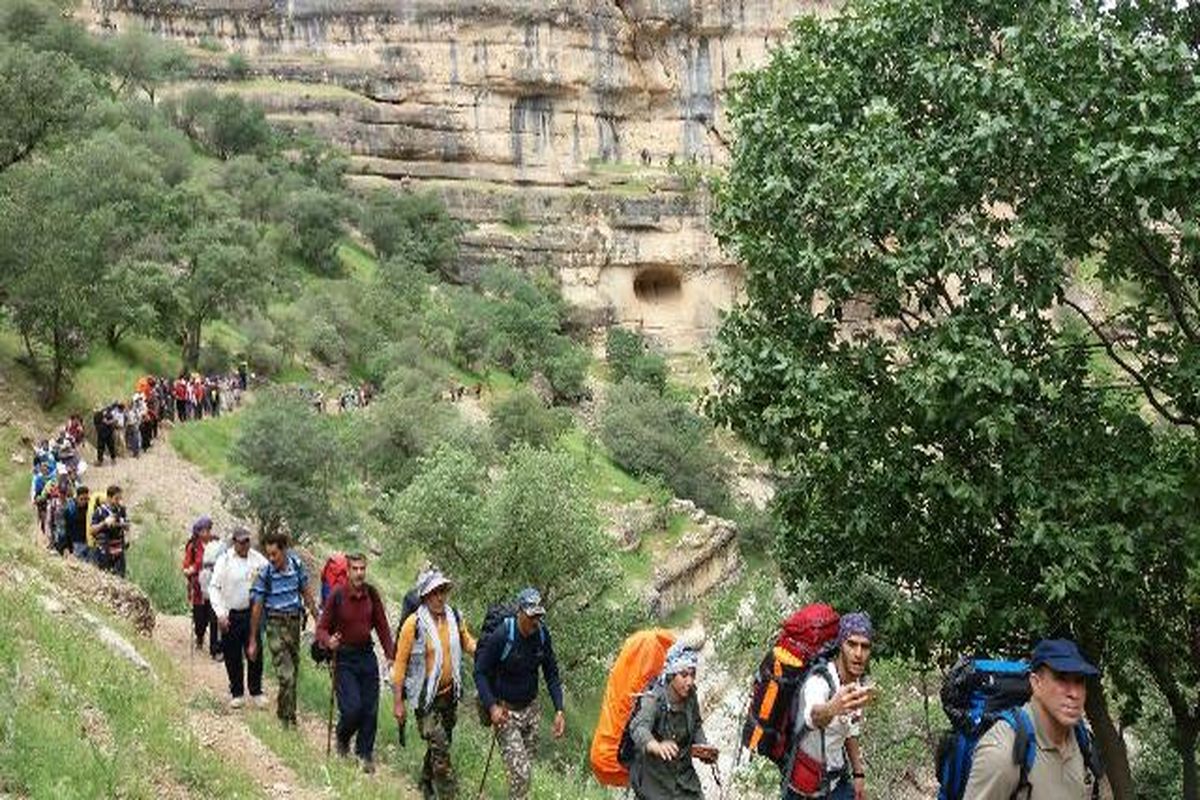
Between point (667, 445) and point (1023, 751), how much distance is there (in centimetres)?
3928

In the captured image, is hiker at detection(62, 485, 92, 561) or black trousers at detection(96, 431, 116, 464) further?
black trousers at detection(96, 431, 116, 464)

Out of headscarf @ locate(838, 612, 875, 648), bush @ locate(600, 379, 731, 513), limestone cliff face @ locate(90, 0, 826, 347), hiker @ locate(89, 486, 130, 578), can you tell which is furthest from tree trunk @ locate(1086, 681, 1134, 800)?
limestone cliff face @ locate(90, 0, 826, 347)

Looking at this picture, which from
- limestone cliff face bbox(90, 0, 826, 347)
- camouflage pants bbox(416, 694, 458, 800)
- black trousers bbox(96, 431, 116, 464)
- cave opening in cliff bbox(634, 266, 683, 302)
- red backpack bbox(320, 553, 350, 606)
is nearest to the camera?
camouflage pants bbox(416, 694, 458, 800)

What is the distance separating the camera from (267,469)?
22.6 metres

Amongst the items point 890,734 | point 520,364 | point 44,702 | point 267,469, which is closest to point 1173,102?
point 44,702

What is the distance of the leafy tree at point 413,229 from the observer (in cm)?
5488

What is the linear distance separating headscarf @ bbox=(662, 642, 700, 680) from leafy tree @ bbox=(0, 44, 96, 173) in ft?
79.3

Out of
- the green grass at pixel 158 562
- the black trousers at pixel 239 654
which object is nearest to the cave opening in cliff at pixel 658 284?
the green grass at pixel 158 562

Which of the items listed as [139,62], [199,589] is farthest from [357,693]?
[139,62]

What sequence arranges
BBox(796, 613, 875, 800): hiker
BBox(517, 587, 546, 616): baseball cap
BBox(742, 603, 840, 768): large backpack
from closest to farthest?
1. BBox(796, 613, 875, 800): hiker
2. BBox(742, 603, 840, 768): large backpack
3. BBox(517, 587, 546, 616): baseball cap

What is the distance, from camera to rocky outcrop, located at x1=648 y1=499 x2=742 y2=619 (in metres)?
34.3

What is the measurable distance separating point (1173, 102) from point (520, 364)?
41.8m

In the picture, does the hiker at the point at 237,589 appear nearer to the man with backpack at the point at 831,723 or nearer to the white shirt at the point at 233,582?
the white shirt at the point at 233,582

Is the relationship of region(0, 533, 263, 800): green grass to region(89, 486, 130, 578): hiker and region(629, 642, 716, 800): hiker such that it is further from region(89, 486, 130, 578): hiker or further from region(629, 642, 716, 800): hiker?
region(89, 486, 130, 578): hiker
